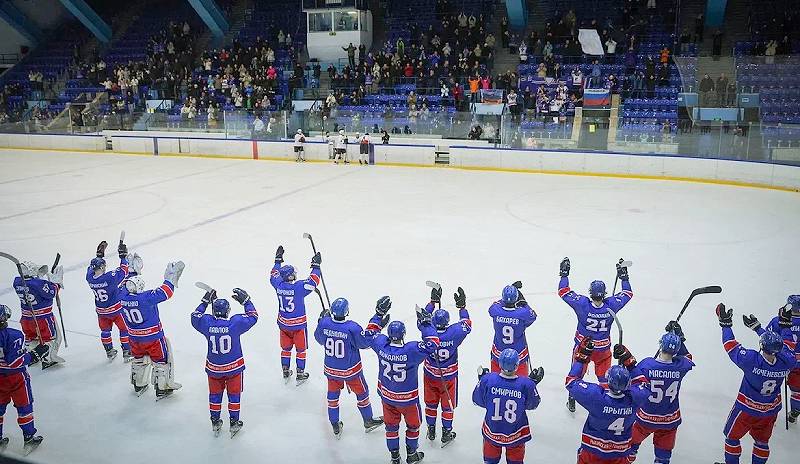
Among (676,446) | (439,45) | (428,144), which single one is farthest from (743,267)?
(439,45)

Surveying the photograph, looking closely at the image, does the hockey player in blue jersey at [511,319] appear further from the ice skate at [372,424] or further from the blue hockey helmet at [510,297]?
the ice skate at [372,424]

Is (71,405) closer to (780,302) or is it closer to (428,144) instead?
(780,302)

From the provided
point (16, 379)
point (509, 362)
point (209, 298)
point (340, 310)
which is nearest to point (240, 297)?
point (209, 298)

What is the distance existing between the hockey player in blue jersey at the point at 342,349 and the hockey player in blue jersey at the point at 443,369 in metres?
0.43

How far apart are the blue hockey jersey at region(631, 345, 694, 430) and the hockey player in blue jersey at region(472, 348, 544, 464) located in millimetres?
844

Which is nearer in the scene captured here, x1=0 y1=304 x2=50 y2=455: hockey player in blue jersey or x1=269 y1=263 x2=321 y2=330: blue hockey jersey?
x1=0 y1=304 x2=50 y2=455: hockey player in blue jersey

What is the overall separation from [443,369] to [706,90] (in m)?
17.4

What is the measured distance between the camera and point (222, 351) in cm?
561

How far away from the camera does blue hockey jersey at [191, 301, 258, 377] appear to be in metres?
5.59

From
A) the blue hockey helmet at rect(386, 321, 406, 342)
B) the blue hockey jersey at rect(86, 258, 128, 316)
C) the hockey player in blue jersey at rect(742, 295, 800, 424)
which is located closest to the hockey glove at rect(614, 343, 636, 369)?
the hockey player in blue jersey at rect(742, 295, 800, 424)

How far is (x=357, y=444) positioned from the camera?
5648mm

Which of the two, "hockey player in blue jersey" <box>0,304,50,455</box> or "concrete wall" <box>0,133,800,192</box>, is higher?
"concrete wall" <box>0,133,800,192</box>

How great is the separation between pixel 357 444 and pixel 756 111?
16.8 m

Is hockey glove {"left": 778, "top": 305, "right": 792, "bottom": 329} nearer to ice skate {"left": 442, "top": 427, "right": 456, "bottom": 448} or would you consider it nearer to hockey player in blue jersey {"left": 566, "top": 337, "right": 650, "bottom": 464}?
hockey player in blue jersey {"left": 566, "top": 337, "right": 650, "bottom": 464}
